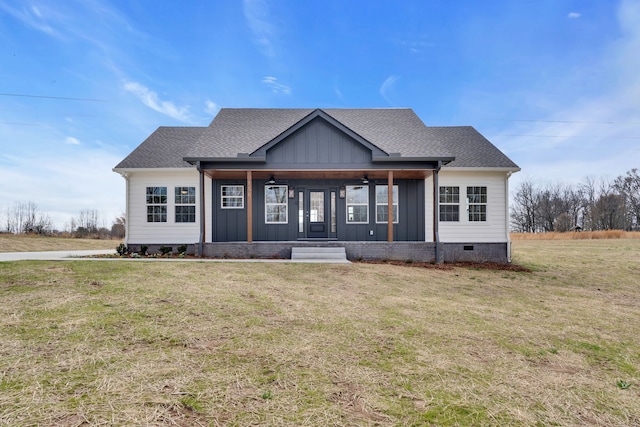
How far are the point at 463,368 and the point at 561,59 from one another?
22.2 metres

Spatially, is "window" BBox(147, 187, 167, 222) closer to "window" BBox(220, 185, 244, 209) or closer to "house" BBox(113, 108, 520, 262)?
"house" BBox(113, 108, 520, 262)

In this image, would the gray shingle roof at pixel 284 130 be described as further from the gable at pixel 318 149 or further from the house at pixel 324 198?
the gable at pixel 318 149

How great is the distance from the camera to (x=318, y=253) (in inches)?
456

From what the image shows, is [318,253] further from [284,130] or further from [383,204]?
[284,130]

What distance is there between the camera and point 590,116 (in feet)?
82.7

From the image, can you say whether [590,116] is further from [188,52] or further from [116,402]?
[116,402]

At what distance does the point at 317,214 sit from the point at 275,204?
1886 millimetres

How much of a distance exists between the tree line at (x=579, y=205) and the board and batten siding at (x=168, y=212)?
45.9m

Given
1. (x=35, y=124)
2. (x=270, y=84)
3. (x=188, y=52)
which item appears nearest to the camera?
(x=188, y=52)

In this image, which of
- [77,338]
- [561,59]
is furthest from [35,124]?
[561,59]

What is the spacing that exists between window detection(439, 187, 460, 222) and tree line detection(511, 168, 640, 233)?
122 ft

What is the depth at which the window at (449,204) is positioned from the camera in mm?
13289

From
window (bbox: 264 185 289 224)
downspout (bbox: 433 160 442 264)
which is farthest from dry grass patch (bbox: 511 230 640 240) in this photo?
window (bbox: 264 185 289 224)

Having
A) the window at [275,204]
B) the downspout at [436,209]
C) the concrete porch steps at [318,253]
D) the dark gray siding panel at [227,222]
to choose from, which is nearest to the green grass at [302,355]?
the concrete porch steps at [318,253]
